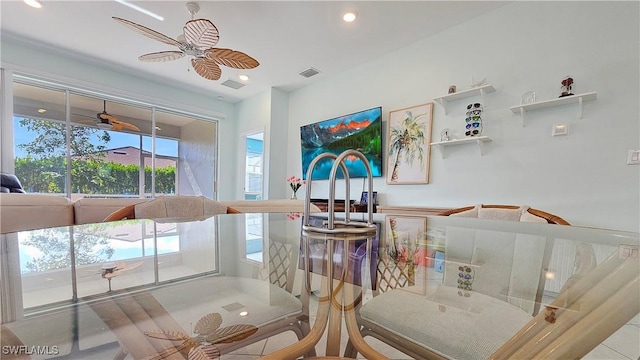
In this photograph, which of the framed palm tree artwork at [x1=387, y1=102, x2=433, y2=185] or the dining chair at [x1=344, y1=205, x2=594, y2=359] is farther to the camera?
the framed palm tree artwork at [x1=387, y1=102, x2=433, y2=185]

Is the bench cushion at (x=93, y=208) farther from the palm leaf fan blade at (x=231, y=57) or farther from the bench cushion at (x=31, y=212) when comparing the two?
the palm leaf fan blade at (x=231, y=57)

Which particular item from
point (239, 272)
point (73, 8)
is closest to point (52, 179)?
point (73, 8)

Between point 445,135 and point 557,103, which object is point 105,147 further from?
point 557,103

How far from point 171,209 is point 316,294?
4.81ft

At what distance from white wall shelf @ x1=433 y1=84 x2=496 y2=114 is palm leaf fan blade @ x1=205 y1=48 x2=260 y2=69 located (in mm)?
1968

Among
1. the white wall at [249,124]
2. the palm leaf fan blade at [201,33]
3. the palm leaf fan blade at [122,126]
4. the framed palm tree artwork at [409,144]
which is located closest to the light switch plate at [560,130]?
the framed palm tree artwork at [409,144]

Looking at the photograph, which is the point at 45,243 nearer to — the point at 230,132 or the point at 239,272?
the point at 239,272

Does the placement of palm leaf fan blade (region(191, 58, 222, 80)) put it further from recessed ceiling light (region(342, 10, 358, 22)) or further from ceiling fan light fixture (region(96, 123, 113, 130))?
ceiling fan light fixture (region(96, 123, 113, 130))

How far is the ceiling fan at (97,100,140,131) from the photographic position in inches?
168

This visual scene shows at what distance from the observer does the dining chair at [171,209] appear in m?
1.58

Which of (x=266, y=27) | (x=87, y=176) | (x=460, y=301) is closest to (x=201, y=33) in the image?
(x=266, y=27)

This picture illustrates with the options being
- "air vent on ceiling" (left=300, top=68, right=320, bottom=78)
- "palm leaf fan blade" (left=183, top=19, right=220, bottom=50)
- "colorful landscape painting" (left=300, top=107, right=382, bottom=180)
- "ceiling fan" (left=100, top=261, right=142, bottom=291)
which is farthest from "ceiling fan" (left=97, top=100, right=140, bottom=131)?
"ceiling fan" (left=100, top=261, right=142, bottom=291)

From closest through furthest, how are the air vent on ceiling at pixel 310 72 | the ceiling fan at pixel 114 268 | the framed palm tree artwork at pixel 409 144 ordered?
the ceiling fan at pixel 114 268
the framed palm tree artwork at pixel 409 144
the air vent on ceiling at pixel 310 72

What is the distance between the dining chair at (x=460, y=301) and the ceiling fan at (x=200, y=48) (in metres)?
2.24
